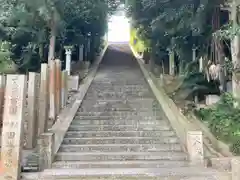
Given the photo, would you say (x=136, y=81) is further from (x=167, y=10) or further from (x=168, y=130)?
(x=168, y=130)

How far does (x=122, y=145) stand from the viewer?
9.27 metres

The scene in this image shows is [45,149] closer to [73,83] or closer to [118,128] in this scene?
[118,128]

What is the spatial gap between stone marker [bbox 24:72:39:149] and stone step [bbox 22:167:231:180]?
135cm

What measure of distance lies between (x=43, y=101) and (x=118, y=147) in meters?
2.26

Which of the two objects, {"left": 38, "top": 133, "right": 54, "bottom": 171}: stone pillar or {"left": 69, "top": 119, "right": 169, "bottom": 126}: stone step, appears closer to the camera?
{"left": 38, "top": 133, "right": 54, "bottom": 171}: stone pillar

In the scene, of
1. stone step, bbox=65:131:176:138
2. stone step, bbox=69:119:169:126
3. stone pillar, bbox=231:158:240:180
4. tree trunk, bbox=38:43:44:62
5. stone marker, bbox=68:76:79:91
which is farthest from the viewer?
tree trunk, bbox=38:43:44:62

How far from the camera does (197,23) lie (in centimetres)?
1207

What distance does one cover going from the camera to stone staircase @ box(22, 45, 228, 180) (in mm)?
7531

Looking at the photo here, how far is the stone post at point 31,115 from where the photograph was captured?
29.1 ft

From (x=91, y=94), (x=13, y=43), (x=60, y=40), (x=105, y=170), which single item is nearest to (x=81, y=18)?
(x=60, y=40)

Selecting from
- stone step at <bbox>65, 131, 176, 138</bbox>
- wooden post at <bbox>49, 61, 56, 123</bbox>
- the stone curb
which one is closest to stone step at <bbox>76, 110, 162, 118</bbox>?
the stone curb

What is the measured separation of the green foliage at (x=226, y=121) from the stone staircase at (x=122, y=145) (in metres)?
1.08

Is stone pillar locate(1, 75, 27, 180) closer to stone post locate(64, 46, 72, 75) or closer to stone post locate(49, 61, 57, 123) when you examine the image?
stone post locate(49, 61, 57, 123)

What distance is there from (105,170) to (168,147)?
84.0 inches
